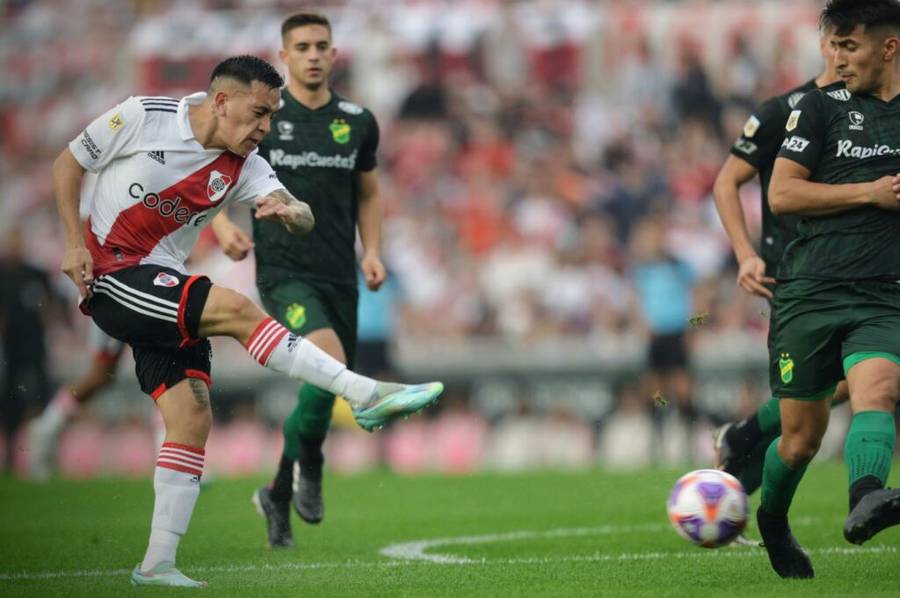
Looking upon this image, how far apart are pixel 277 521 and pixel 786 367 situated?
3.69m

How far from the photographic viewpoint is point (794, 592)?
6469mm

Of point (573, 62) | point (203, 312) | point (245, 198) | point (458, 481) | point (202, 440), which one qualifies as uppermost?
point (573, 62)

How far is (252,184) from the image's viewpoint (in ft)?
24.2

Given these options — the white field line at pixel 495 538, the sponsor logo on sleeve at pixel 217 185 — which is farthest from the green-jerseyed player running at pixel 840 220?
the sponsor logo on sleeve at pixel 217 185

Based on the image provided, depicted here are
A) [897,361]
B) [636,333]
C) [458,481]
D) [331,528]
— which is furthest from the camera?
[636,333]

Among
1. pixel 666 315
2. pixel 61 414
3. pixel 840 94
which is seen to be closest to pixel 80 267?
pixel 840 94

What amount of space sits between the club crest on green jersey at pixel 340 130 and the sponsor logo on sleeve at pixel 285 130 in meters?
0.24

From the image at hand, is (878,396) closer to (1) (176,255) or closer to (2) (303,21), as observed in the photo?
(1) (176,255)

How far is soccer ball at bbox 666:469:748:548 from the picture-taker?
267 inches

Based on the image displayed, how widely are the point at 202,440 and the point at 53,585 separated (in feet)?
3.49

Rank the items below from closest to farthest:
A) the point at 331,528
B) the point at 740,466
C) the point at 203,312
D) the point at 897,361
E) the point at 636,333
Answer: the point at 897,361, the point at 203,312, the point at 740,466, the point at 331,528, the point at 636,333

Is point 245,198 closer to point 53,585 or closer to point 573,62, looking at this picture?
point 53,585

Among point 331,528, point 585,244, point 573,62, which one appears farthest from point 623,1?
point 331,528

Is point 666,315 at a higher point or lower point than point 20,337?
higher
